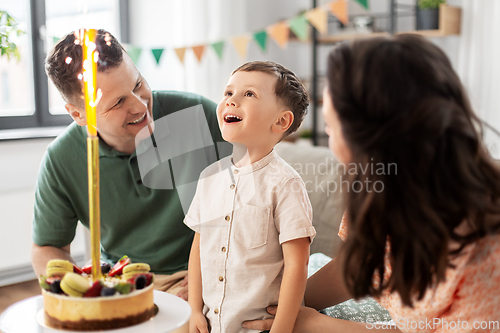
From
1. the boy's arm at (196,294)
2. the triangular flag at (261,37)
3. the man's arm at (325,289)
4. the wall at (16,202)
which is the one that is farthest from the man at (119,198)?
the wall at (16,202)

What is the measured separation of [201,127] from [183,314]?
0.92 meters

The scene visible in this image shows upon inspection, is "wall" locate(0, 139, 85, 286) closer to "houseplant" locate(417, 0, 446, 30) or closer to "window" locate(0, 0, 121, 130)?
"window" locate(0, 0, 121, 130)

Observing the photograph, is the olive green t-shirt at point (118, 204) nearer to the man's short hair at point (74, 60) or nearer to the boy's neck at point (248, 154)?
the man's short hair at point (74, 60)

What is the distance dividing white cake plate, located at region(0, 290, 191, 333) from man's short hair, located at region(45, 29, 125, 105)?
0.82 meters

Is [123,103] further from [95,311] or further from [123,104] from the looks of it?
[95,311]

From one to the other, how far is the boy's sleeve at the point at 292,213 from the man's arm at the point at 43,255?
781 mm

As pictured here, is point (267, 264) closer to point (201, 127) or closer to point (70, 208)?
point (201, 127)

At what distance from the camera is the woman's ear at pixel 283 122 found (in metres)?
1.08

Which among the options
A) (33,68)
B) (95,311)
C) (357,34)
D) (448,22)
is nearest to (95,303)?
(95,311)

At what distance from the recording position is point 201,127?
1.45 meters

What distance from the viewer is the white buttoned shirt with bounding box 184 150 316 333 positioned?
1029 millimetres

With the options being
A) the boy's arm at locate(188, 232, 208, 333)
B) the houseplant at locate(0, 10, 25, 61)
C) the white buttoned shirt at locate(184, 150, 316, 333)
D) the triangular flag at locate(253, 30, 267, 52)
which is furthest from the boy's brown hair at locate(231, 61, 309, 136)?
the triangular flag at locate(253, 30, 267, 52)

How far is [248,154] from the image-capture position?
1098 mm

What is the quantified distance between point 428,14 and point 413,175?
9.39 ft
